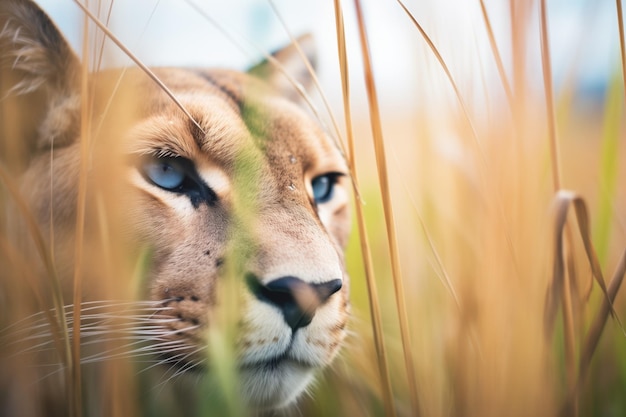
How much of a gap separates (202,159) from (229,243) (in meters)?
0.17

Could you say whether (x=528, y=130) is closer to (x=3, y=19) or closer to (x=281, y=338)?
(x=281, y=338)

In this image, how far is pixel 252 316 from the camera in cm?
79

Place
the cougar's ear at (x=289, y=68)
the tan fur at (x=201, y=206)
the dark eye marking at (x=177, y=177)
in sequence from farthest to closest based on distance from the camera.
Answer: the cougar's ear at (x=289, y=68), the dark eye marking at (x=177, y=177), the tan fur at (x=201, y=206)

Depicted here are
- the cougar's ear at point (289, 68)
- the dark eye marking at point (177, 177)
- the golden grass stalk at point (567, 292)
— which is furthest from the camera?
the cougar's ear at point (289, 68)

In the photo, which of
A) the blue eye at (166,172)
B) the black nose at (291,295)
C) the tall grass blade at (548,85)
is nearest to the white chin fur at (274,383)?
the black nose at (291,295)

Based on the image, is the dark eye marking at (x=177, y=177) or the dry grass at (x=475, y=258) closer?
the dry grass at (x=475, y=258)

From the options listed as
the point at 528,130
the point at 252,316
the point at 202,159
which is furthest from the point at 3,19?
the point at 528,130

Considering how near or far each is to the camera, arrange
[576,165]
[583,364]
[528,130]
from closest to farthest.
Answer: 1. [583,364]
2. [528,130]
3. [576,165]

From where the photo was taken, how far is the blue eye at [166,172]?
94 centimetres

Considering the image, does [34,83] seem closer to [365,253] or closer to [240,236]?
[240,236]

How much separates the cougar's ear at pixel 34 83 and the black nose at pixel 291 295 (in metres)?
0.50

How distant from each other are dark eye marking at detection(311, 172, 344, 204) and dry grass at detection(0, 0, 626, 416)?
9cm

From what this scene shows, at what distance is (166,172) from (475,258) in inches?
23.7

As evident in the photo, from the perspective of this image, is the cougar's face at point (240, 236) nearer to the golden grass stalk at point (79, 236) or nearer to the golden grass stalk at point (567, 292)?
the golden grass stalk at point (79, 236)
